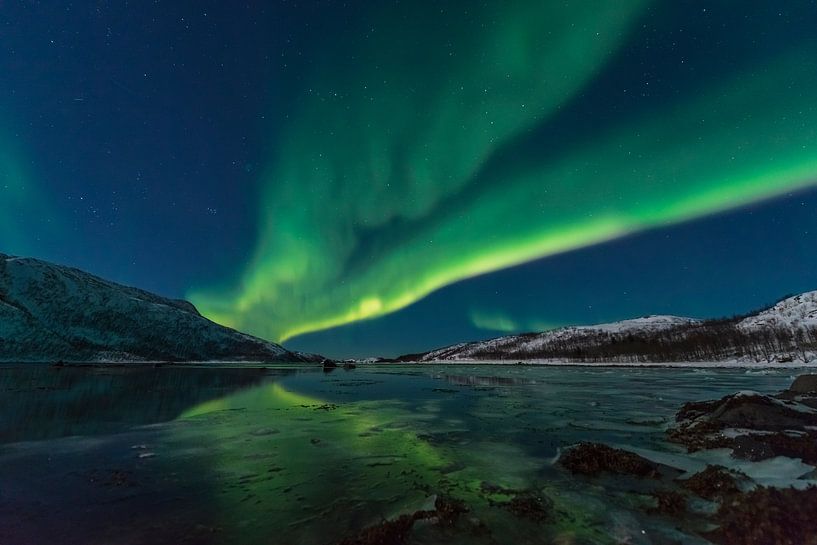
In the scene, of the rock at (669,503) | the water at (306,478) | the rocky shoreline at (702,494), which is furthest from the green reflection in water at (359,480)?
the rock at (669,503)

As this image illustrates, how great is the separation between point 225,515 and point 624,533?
8474mm

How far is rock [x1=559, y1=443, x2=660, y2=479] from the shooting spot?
11.2 meters

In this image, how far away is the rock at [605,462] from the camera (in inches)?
440

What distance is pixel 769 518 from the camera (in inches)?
286

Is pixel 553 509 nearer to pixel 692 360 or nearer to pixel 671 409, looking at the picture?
pixel 671 409

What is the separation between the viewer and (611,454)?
12141 mm

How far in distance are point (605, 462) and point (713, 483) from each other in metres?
2.74

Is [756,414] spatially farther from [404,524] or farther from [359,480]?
[404,524]

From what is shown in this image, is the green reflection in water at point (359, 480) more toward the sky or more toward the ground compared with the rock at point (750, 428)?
more toward the sky

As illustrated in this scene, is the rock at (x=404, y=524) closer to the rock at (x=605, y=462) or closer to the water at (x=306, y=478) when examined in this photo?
the water at (x=306, y=478)

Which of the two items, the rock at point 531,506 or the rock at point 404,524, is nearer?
the rock at point 404,524

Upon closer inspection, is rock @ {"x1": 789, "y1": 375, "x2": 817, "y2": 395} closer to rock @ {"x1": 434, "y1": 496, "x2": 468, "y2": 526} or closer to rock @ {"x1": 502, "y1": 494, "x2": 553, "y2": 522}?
rock @ {"x1": 502, "y1": 494, "x2": 553, "y2": 522}

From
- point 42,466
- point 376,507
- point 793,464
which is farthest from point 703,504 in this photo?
point 42,466

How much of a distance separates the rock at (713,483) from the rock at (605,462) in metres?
1.08
